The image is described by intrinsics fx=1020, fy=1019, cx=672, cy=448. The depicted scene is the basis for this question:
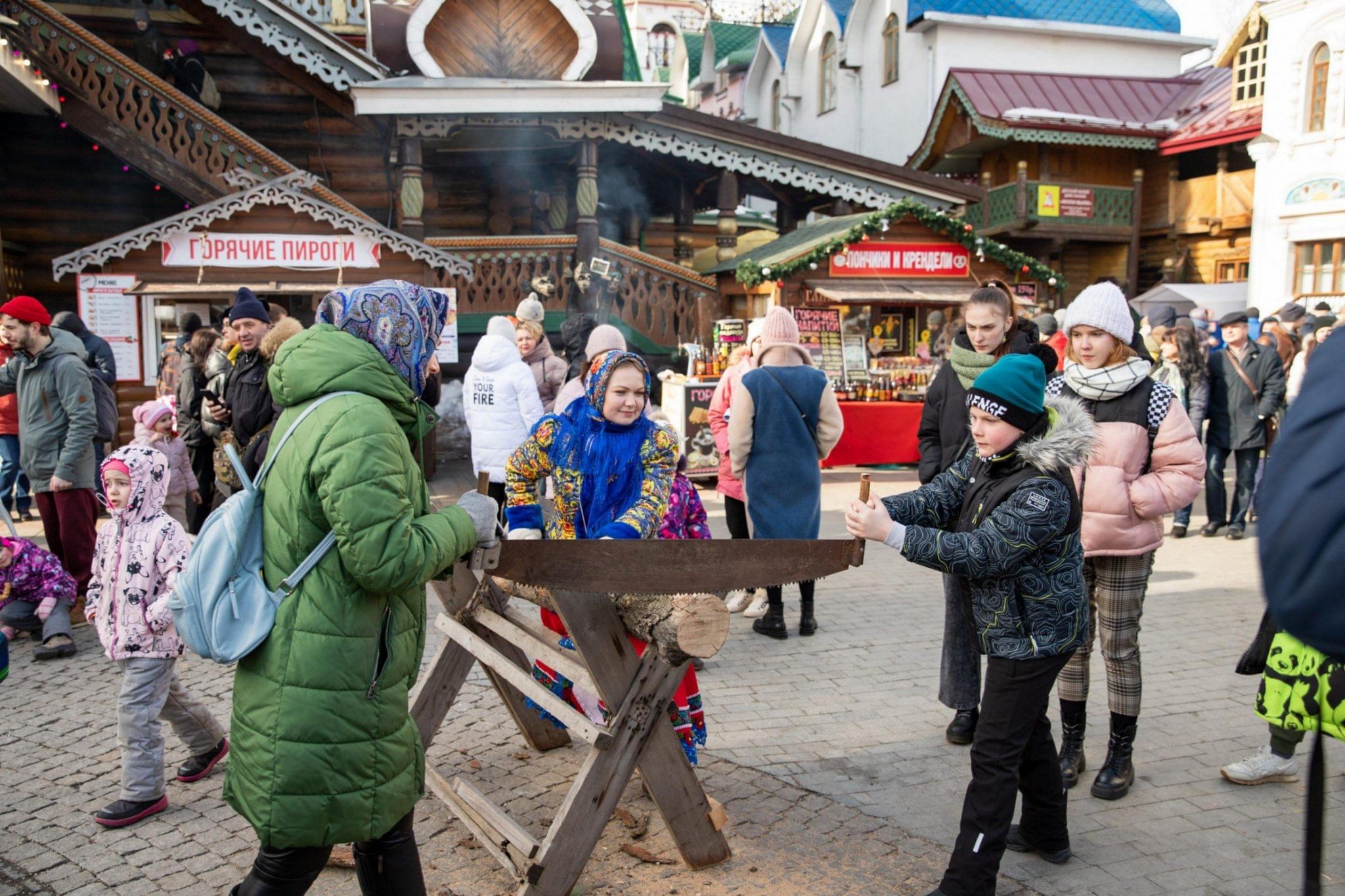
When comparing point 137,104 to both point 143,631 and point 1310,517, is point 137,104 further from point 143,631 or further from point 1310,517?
point 1310,517

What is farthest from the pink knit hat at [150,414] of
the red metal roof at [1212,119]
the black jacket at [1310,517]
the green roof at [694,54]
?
the green roof at [694,54]

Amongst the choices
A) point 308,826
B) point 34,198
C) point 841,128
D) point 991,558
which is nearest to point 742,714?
point 991,558

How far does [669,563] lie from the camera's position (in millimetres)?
2990

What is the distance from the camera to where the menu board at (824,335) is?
1292cm

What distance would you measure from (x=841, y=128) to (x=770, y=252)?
62.2 ft

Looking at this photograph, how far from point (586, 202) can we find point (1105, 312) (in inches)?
416

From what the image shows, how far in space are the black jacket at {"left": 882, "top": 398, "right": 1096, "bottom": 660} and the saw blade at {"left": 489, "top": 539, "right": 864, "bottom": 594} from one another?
29cm

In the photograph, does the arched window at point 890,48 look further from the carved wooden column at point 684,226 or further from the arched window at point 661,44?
the arched window at point 661,44

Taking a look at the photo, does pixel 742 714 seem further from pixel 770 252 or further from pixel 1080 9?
pixel 1080 9

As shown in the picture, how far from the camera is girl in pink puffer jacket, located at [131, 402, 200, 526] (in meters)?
6.74

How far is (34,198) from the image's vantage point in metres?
13.7

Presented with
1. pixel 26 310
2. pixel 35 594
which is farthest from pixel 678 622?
pixel 26 310

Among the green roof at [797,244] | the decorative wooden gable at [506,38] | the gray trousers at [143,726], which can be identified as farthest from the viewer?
the decorative wooden gable at [506,38]

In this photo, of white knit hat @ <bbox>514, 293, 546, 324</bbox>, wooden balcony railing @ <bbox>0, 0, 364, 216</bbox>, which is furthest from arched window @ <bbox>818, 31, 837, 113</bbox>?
white knit hat @ <bbox>514, 293, 546, 324</bbox>
